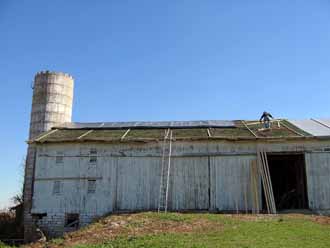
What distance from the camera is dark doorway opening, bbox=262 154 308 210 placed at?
2362 cm

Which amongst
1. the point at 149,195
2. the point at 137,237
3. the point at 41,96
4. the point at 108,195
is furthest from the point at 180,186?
the point at 41,96

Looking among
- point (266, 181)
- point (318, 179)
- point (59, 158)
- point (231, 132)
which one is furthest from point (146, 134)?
point (318, 179)

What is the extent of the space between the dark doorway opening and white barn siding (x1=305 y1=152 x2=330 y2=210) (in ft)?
1.98

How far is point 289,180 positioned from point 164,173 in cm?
1065

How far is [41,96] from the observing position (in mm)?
27797

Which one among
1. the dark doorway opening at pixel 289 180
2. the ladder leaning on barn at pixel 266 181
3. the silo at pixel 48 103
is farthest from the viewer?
the silo at pixel 48 103

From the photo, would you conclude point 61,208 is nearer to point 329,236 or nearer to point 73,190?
point 73,190

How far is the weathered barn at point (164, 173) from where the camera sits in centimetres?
2195

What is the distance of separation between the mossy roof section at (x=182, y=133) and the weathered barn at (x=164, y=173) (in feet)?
0.20

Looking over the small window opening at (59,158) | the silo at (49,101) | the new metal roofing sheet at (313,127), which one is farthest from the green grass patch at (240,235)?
the silo at (49,101)

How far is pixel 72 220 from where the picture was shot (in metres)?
22.4

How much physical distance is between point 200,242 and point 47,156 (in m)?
12.9

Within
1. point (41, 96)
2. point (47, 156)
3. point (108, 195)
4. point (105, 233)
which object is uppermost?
point (41, 96)

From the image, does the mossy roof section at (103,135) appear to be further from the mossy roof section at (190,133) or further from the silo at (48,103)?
the silo at (48,103)
